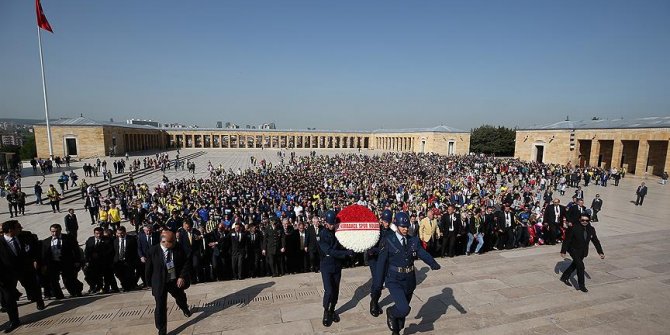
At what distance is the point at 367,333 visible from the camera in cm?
429

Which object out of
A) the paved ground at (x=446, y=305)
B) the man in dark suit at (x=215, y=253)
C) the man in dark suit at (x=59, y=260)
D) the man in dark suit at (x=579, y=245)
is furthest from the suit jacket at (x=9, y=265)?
the man in dark suit at (x=579, y=245)

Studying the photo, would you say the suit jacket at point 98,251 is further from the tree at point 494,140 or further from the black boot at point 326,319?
the tree at point 494,140

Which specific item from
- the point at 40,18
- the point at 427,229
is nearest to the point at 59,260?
the point at 427,229

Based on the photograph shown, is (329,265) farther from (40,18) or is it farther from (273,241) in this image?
(40,18)

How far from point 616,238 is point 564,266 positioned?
15.0 feet

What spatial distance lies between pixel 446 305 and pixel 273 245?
3695 millimetres

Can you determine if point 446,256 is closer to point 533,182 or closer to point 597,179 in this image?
point 533,182

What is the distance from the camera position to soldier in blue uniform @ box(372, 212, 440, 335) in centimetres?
405

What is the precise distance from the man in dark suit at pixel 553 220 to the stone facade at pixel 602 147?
1076 inches

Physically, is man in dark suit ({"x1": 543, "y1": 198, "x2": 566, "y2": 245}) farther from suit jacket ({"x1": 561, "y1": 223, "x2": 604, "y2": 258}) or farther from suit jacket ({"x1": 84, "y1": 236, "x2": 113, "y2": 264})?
suit jacket ({"x1": 84, "y1": 236, "x2": 113, "y2": 264})

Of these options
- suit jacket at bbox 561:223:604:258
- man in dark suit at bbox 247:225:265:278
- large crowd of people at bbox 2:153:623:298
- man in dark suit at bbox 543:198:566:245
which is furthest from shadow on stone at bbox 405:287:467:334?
man in dark suit at bbox 543:198:566:245

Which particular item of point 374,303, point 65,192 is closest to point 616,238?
point 374,303

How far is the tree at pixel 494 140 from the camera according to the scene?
64.1m

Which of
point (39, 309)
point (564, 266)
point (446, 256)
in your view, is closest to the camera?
point (39, 309)
